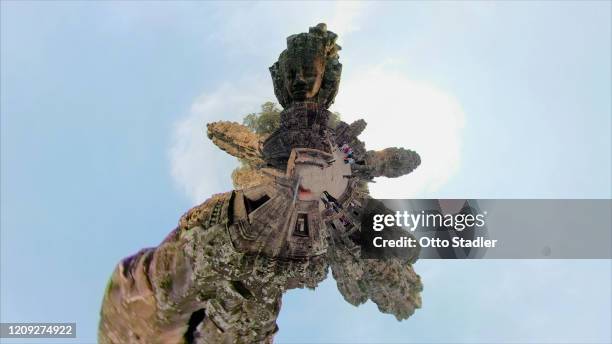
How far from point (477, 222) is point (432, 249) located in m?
1.58

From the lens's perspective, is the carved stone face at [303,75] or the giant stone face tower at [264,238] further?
the carved stone face at [303,75]

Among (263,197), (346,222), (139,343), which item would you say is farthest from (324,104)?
(139,343)

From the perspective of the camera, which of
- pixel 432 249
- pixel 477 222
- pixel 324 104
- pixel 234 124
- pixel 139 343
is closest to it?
pixel 324 104

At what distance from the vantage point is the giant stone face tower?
792 cm

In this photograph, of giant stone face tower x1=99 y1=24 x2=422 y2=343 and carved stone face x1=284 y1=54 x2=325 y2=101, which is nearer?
giant stone face tower x1=99 y1=24 x2=422 y2=343

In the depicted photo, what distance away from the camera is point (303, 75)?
8578 millimetres

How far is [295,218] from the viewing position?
7852 mm

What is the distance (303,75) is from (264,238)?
10.3 ft

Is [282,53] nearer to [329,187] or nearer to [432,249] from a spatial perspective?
[329,187]

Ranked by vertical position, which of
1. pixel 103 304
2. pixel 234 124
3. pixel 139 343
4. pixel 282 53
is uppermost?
pixel 234 124

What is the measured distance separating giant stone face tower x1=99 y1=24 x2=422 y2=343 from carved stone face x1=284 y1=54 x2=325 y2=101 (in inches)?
0.7

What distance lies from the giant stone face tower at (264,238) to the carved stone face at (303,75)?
19 mm

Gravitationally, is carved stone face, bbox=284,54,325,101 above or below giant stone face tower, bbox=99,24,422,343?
above

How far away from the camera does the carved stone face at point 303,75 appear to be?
858cm
